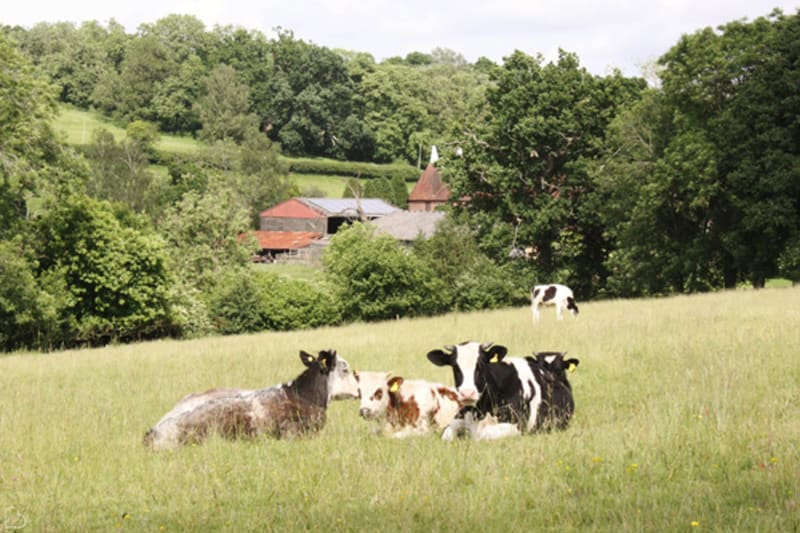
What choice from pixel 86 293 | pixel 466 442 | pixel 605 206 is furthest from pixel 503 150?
pixel 466 442

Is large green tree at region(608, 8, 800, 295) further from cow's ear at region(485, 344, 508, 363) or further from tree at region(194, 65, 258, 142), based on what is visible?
tree at region(194, 65, 258, 142)

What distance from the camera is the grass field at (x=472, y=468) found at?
6.31 metres

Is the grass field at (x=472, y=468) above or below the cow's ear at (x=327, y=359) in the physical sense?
below

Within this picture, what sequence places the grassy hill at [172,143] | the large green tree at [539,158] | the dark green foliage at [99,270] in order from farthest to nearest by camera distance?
the grassy hill at [172,143] → the large green tree at [539,158] → the dark green foliage at [99,270]

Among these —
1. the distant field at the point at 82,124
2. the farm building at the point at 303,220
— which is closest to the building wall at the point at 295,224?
the farm building at the point at 303,220

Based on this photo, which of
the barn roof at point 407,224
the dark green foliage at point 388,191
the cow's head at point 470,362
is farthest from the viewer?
the dark green foliage at point 388,191

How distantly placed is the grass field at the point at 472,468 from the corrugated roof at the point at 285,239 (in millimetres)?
79256

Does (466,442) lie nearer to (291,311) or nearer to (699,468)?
(699,468)

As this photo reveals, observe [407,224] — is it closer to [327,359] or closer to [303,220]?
[303,220]

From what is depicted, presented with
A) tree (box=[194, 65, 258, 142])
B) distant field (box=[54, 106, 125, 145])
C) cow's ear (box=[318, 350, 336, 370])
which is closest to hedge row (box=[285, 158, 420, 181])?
tree (box=[194, 65, 258, 142])

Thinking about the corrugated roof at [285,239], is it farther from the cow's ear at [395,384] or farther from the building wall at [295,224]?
the cow's ear at [395,384]

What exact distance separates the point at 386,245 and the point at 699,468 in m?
36.3

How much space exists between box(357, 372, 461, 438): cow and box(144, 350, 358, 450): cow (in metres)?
0.48

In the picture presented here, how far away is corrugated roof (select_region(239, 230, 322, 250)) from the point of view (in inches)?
3647
